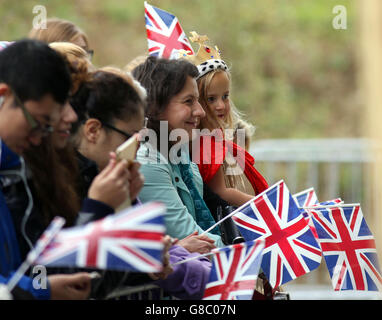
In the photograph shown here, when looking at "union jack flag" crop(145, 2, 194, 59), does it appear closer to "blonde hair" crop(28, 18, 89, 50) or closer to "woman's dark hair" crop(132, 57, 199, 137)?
"woman's dark hair" crop(132, 57, 199, 137)

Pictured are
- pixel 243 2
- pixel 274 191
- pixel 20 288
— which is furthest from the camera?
pixel 243 2

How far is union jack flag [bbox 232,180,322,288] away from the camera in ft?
8.86

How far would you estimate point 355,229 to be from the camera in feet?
9.55

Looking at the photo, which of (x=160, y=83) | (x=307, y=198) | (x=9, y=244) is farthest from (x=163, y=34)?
(x=9, y=244)

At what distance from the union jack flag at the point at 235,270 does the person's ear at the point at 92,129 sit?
0.52m

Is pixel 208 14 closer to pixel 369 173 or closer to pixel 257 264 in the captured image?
pixel 369 173

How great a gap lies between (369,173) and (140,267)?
18.6ft

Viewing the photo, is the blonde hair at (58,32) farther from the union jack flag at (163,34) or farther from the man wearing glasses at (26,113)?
the man wearing glasses at (26,113)

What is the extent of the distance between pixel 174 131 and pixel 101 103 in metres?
0.68

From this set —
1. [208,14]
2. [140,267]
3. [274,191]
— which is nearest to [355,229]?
[274,191]

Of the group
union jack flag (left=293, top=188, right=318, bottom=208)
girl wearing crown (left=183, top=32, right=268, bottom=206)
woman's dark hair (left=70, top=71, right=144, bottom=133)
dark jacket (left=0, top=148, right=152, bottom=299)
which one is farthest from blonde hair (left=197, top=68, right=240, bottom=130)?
dark jacket (left=0, top=148, right=152, bottom=299)

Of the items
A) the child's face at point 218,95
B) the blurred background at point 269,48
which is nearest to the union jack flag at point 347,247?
the child's face at point 218,95
